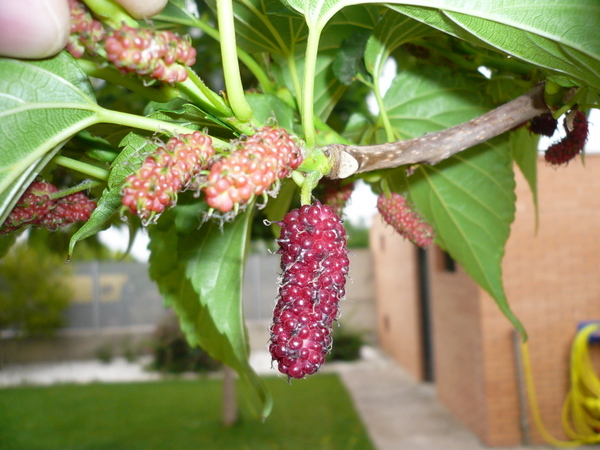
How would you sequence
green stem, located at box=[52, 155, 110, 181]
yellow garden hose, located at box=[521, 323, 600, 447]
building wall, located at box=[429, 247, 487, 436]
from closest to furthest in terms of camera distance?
green stem, located at box=[52, 155, 110, 181] < yellow garden hose, located at box=[521, 323, 600, 447] < building wall, located at box=[429, 247, 487, 436]

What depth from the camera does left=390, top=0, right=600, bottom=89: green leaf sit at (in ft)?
→ 0.95

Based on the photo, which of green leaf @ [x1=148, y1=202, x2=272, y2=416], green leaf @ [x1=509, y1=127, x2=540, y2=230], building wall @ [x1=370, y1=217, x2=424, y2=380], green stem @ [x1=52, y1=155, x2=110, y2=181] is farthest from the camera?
building wall @ [x1=370, y1=217, x2=424, y2=380]

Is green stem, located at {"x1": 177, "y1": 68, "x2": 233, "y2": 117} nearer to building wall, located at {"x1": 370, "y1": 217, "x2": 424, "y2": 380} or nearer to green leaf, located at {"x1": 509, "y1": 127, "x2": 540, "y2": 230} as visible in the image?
green leaf, located at {"x1": 509, "y1": 127, "x2": 540, "y2": 230}

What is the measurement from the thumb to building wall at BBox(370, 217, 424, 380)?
15.2 feet

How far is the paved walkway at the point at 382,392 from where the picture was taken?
3.85 m

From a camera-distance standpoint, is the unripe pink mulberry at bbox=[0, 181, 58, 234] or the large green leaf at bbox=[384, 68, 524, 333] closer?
the unripe pink mulberry at bbox=[0, 181, 58, 234]

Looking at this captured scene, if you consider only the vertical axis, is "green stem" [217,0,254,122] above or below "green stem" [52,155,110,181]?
above

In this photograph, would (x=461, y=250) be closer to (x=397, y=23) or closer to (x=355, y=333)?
(x=397, y=23)

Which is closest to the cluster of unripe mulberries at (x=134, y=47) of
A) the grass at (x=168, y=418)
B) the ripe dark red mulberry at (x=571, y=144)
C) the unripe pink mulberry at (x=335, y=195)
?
the unripe pink mulberry at (x=335, y=195)

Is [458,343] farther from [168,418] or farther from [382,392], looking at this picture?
[168,418]

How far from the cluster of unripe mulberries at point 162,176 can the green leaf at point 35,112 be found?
68 mm

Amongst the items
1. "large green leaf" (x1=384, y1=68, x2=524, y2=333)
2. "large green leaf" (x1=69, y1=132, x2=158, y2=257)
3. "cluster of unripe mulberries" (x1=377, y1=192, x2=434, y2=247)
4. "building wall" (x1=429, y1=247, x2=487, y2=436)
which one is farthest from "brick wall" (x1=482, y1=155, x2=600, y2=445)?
"large green leaf" (x1=69, y1=132, x2=158, y2=257)

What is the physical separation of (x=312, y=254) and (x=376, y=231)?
7.44m

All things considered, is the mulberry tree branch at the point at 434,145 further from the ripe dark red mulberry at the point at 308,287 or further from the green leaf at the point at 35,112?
the green leaf at the point at 35,112
